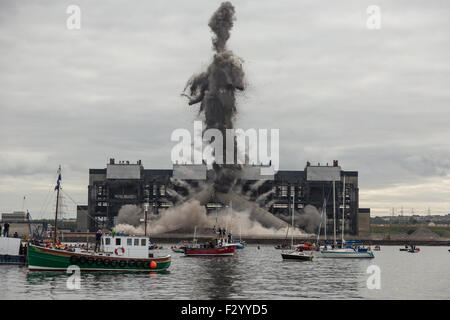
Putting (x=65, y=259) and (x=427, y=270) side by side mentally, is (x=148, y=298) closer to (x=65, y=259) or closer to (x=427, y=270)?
(x=65, y=259)

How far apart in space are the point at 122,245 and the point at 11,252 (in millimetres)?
23388

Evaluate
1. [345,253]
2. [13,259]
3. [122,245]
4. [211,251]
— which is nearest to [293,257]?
[211,251]

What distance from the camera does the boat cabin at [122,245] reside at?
85438mm

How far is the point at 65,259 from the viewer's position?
83688 mm

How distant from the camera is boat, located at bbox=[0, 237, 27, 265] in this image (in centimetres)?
9712

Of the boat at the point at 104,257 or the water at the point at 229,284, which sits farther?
the boat at the point at 104,257

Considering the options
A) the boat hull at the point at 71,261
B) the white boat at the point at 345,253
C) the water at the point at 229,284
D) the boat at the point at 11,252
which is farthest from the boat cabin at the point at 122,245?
the white boat at the point at 345,253

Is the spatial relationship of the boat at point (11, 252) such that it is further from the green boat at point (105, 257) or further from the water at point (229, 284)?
the green boat at point (105, 257)
